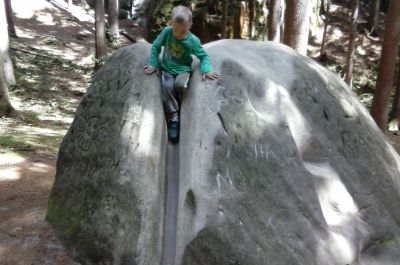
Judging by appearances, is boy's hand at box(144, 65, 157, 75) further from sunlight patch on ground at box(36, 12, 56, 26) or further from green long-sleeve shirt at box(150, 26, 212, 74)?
sunlight patch on ground at box(36, 12, 56, 26)

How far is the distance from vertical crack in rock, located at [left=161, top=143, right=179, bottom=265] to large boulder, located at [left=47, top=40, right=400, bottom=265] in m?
0.05

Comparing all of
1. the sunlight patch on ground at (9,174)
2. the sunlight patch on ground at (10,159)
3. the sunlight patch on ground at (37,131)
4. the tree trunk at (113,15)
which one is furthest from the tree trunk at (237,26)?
the sunlight patch on ground at (9,174)

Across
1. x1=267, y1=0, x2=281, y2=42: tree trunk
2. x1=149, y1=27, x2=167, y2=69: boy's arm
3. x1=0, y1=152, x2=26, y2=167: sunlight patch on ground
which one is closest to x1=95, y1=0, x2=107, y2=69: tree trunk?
x1=267, y1=0, x2=281, y2=42: tree trunk

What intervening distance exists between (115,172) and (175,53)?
1.59 metres

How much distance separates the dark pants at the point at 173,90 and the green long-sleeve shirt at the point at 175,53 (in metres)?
0.09

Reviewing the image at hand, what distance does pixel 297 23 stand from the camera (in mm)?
8188

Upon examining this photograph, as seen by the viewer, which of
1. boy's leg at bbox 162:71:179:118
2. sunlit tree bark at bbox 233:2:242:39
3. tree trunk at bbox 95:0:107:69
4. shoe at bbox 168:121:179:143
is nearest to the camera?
boy's leg at bbox 162:71:179:118

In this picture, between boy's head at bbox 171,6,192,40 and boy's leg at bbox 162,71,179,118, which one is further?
boy's leg at bbox 162,71,179,118

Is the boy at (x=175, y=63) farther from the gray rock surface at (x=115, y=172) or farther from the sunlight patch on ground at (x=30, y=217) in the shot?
the sunlight patch on ground at (x=30, y=217)

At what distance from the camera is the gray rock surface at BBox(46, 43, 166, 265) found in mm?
4578

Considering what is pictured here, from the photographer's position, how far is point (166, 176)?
5.00 metres

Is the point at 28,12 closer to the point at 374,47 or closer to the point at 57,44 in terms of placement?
the point at 57,44

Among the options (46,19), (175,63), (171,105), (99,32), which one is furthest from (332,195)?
(46,19)

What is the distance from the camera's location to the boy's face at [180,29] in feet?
16.0
